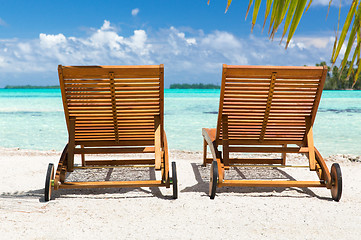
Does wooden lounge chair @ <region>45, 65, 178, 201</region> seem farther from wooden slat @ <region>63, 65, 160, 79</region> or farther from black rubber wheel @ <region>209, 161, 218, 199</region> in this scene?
black rubber wheel @ <region>209, 161, 218, 199</region>

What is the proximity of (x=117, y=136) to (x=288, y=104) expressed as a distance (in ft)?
6.67

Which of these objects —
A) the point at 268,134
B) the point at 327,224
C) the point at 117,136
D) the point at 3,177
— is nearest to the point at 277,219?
the point at 327,224

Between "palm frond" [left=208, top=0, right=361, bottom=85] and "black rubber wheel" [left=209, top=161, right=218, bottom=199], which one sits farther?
"black rubber wheel" [left=209, top=161, right=218, bottom=199]

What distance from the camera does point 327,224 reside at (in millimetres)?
3098

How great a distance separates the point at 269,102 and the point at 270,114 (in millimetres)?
175

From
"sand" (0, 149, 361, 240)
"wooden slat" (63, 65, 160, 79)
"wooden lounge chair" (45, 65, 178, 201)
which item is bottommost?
"sand" (0, 149, 361, 240)

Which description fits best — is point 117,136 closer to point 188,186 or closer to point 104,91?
point 104,91

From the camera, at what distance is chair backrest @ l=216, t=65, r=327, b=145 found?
3717 millimetres

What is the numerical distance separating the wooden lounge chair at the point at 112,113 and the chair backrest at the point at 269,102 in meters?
0.77

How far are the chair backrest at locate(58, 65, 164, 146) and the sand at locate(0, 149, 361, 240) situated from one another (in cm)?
67

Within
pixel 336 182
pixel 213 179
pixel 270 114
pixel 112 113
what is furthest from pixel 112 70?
pixel 336 182

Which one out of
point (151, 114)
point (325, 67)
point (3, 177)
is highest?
point (325, 67)

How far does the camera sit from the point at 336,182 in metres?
3.63

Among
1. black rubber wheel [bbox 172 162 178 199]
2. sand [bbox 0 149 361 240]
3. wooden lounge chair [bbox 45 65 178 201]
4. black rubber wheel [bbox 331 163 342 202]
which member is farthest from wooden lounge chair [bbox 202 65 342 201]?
wooden lounge chair [bbox 45 65 178 201]
